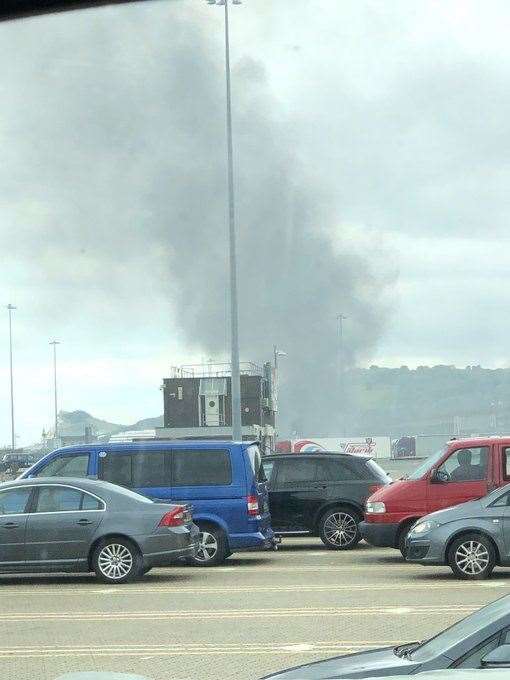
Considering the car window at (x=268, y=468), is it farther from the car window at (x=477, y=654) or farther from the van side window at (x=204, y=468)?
the car window at (x=477, y=654)

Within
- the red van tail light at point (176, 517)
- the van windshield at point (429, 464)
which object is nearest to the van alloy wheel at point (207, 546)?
the red van tail light at point (176, 517)

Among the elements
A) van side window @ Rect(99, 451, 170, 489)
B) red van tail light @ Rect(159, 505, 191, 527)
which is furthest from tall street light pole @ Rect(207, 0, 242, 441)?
red van tail light @ Rect(159, 505, 191, 527)

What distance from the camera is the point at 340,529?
2219cm

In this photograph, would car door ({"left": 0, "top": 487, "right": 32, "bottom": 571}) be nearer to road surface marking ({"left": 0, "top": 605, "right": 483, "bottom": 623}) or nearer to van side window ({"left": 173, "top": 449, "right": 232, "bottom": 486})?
van side window ({"left": 173, "top": 449, "right": 232, "bottom": 486})

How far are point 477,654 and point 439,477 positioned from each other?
13498 millimetres

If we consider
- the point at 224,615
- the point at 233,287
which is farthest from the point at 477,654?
the point at 233,287

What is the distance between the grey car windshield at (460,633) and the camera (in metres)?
6.14

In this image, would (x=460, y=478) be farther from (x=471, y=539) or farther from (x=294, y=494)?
(x=294, y=494)

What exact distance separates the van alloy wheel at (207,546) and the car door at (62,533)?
2.35 metres

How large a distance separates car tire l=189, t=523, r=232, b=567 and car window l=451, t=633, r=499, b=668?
13.1 meters

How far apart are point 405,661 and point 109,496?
11.4m

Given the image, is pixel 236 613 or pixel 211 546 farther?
pixel 211 546

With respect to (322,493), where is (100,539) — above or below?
below

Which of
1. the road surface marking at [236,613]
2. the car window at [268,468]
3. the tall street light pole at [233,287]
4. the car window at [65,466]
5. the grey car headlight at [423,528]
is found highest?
the tall street light pole at [233,287]
